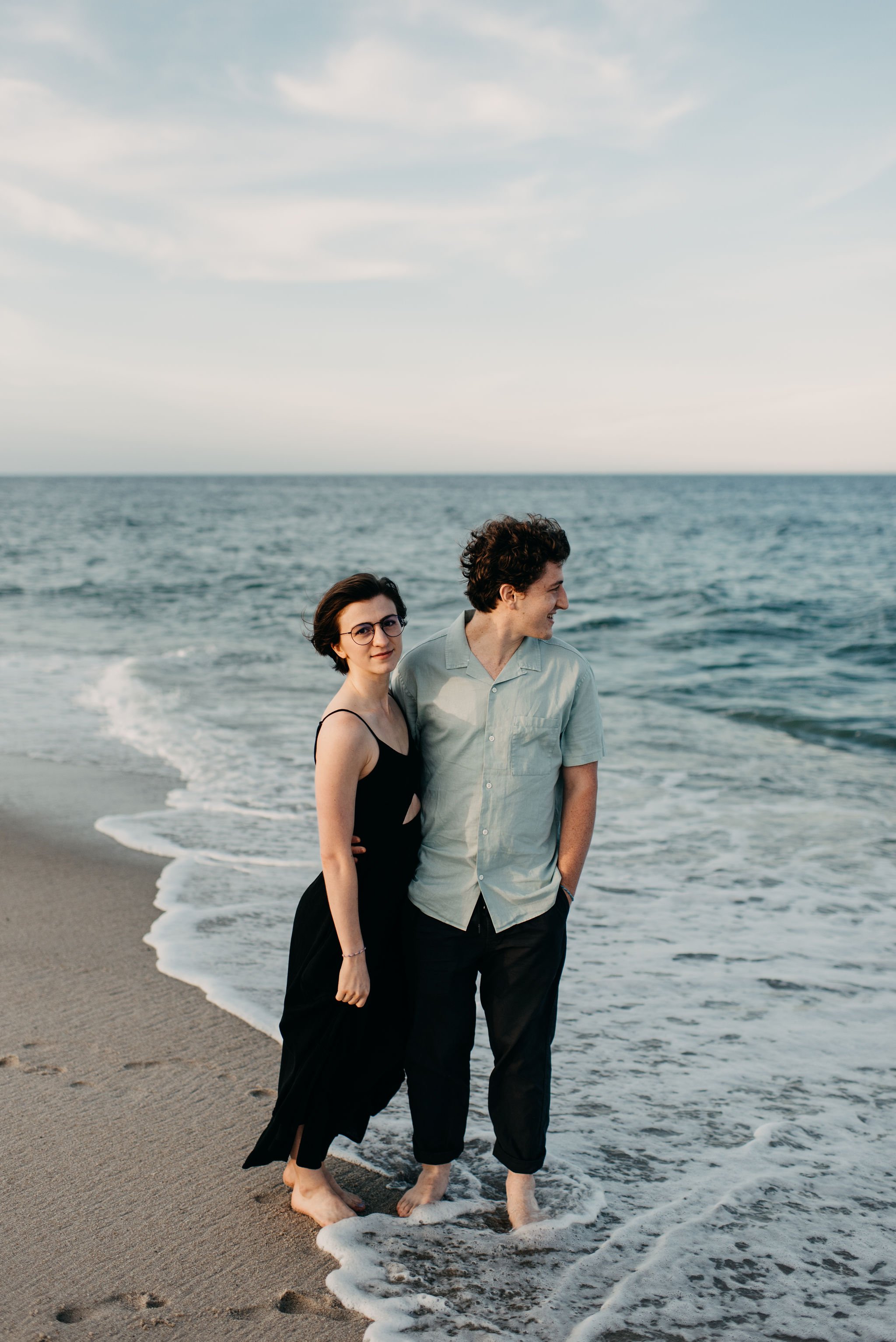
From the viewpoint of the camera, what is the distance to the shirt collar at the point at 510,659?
2.77m

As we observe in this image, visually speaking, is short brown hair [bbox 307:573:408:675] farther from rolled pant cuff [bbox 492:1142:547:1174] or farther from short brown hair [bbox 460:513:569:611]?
rolled pant cuff [bbox 492:1142:547:1174]

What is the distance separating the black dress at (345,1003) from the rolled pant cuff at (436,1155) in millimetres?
224

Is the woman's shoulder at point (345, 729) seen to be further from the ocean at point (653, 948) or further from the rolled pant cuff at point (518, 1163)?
the ocean at point (653, 948)

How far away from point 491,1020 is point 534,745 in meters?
0.81

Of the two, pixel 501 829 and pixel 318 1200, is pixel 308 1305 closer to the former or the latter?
pixel 318 1200

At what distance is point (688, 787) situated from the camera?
8.03m

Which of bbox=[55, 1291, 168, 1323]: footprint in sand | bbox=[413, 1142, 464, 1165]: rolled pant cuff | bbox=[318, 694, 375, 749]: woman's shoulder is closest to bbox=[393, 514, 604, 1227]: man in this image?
bbox=[413, 1142, 464, 1165]: rolled pant cuff

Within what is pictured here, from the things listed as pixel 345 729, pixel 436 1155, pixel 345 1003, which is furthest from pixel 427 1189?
pixel 345 729

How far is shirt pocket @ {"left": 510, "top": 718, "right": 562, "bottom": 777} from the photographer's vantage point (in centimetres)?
276

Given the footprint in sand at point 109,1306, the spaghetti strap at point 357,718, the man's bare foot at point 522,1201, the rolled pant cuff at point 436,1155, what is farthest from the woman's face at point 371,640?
the footprint in sand at point 109,1306

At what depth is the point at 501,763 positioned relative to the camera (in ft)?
9.11

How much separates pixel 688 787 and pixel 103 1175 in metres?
5.90

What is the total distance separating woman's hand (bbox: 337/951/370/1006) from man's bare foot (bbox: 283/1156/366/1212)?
57cm

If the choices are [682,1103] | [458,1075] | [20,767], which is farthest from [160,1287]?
[20,767]
